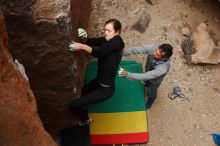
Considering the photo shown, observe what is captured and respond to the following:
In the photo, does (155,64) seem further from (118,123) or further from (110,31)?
(118,123)

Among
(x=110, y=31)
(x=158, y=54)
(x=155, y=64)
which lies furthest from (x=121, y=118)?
(x=110, y=31)

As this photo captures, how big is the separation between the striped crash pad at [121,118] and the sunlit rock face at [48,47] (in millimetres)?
607

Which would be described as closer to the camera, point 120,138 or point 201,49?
point 120,138

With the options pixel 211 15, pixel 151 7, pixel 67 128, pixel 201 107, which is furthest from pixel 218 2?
pixel 67 128

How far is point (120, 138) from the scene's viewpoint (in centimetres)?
621

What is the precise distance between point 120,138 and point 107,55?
5.50 ft

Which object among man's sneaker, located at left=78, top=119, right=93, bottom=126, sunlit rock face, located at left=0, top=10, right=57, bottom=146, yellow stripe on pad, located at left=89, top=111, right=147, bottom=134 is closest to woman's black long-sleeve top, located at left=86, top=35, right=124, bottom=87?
man's sneaker, located at left=78, top=119, right=93, bottom=126

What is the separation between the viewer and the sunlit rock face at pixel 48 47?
14.9 ft

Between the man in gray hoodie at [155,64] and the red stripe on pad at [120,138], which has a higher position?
the man in gray hoodie at [155,64]

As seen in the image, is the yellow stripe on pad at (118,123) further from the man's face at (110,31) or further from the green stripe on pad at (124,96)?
the man's face at (110,31)

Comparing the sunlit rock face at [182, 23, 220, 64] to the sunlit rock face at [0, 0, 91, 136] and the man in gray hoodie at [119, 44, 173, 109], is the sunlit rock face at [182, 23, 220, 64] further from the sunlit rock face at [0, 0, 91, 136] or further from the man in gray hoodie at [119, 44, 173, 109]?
the sunlit rock face at [0, 0, 91, 136]

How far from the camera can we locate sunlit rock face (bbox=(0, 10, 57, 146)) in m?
3.62

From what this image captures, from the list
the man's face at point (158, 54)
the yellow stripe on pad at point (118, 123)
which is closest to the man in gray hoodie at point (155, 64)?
the man's face at point (158, 54)

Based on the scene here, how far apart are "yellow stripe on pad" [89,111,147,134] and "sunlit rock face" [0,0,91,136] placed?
574 millimetres
